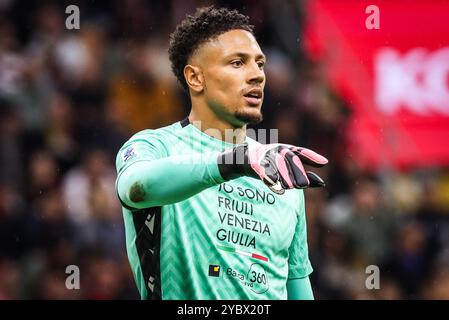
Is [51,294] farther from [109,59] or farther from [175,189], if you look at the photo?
[175,189]

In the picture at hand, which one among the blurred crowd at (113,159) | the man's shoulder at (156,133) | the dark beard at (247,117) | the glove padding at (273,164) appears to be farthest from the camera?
the blurred crowd at (113,159)

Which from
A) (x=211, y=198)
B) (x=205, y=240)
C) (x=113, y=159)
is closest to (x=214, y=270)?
(x=205, y=240)

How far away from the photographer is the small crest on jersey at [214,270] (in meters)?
4.08

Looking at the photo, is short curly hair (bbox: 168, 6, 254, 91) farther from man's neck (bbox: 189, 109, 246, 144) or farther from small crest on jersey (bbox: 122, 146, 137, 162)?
small crest on jersey (bbox: 122, 146, 137, 162)

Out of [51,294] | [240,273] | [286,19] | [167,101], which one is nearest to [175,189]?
[240,273]

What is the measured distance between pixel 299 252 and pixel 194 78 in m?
0.98

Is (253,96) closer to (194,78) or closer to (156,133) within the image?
(194,78)

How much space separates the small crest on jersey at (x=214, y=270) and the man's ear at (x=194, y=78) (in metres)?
0.87

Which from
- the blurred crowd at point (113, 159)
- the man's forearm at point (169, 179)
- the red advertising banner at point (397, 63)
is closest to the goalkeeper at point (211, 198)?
the man's forearm at point (169, 179)

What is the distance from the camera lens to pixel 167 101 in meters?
9.75

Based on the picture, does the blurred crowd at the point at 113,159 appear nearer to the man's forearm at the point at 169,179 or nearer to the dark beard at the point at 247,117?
the dark beard at the point at 247,117

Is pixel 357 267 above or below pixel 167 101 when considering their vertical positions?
below

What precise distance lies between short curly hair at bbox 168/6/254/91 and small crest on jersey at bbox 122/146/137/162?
81 centimetres

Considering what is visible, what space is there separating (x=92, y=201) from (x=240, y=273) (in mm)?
4659
